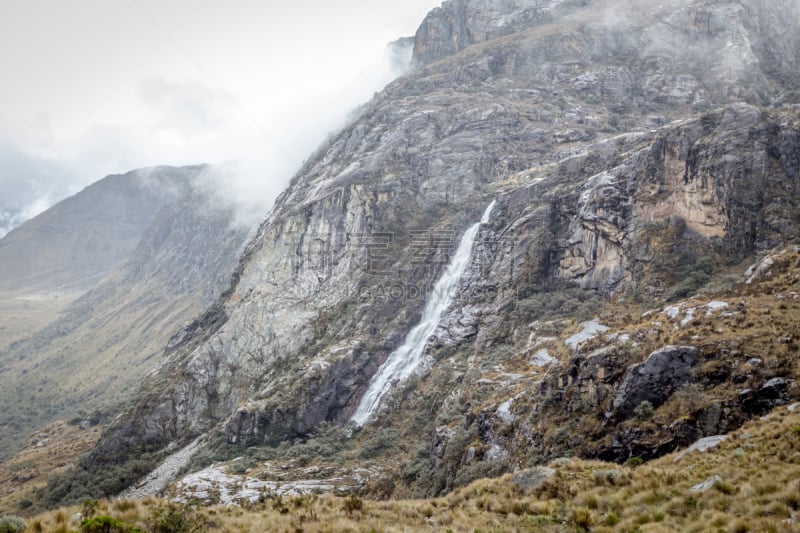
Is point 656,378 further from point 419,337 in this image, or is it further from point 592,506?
point 419,337

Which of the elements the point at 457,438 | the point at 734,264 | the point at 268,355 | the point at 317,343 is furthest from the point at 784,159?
the point at 268,355

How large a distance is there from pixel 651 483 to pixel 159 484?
1570 inches

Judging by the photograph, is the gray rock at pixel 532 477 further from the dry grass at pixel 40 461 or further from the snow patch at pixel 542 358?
the dry grass at pixel 40 461

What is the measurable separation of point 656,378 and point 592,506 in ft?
29.0

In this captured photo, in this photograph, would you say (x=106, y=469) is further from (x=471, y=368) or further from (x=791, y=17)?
(x=791, y=17)

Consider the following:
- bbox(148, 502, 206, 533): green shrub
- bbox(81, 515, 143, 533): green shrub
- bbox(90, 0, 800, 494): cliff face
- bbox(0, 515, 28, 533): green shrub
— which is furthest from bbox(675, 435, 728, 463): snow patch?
bbox(90, 0, 800, 494): cliff face

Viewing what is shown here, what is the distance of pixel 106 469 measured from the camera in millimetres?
46500

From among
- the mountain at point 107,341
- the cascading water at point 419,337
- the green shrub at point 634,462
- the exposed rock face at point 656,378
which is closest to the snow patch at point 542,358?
the exposed rock face at point 656,378

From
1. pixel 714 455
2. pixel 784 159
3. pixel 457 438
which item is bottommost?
pixel 457 438

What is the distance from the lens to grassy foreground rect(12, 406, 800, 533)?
30.9 ft

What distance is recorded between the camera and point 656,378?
725 inches

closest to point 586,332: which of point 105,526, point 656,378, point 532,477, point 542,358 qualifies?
point 542,358

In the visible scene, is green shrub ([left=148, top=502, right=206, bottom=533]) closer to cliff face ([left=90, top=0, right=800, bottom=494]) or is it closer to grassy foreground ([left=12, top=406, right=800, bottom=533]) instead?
grassy foreground ([left=12, top=406, right=800, bottom=533])

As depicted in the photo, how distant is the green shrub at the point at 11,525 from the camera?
8887 millimetres
